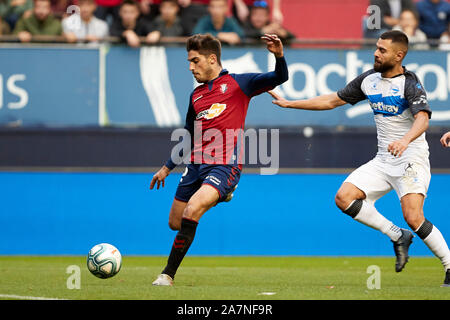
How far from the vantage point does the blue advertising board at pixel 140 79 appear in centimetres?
1395

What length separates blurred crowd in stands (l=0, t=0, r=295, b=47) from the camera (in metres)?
14.1

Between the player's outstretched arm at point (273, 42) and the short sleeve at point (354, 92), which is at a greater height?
the player's outstretched arm at point (273, 42)

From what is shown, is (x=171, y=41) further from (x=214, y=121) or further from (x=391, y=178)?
(x=391, y=178)

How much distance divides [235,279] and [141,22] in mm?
6072

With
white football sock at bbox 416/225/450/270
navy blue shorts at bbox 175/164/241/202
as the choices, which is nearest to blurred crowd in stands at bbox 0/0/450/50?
navy blue shorts at bbox 175/164/241/202

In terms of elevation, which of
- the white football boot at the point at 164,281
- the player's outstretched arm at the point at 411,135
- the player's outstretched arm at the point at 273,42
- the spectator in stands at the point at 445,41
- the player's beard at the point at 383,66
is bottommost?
the white football boot at the point at 164,281

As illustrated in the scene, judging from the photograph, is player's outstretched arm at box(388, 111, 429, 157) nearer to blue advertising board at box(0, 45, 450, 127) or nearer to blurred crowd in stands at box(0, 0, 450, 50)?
blue advertising board at box(0, 45, 450, 127)

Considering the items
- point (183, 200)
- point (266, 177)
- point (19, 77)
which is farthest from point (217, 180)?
point (19, 77)

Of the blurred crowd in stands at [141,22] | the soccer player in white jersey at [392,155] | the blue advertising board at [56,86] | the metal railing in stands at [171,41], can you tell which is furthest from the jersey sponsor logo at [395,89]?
the blue advertising board at [56,86]

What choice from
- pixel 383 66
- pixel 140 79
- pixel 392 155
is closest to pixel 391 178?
pixel 392 155

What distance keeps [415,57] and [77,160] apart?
5588 mm

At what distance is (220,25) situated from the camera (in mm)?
14148

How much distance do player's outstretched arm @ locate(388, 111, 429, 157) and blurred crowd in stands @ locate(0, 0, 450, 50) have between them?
19.4 feet

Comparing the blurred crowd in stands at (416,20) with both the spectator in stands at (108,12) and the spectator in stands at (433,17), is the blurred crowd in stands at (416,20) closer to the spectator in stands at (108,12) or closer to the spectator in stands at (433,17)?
the spectator in stands at (433,17)
